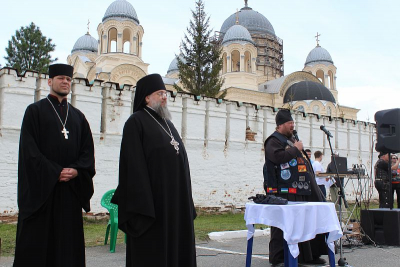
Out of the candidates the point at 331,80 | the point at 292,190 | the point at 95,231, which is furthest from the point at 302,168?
the point at 331,80

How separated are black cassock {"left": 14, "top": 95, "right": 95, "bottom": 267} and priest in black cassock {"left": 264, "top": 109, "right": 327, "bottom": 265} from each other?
7.92ft

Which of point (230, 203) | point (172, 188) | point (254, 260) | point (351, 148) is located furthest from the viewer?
point (351, 148)

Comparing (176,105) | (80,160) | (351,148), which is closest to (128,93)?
(176,105)

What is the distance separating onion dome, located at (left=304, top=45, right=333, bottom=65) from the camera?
47656mm

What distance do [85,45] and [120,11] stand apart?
1168 cm

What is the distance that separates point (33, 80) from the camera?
9.41 metres

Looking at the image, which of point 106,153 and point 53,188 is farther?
point 106,153

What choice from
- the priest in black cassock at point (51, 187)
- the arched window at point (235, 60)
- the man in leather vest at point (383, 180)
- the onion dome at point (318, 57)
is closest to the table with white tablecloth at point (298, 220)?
the priest in black cassock at point (51, 187)

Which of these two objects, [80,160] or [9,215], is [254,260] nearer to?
[80,160]

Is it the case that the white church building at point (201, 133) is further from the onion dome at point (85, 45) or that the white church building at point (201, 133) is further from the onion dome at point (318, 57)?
the onion dome at point (85, 45)

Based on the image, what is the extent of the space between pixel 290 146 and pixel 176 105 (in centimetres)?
661

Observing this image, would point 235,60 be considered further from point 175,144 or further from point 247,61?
point 175,144

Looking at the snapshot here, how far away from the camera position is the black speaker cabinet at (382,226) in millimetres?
7125

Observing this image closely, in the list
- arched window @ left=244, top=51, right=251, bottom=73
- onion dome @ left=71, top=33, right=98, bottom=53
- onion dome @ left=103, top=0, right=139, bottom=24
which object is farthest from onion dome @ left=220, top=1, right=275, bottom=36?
onion dome @ left=103, top=0, right=139, bottom=24
